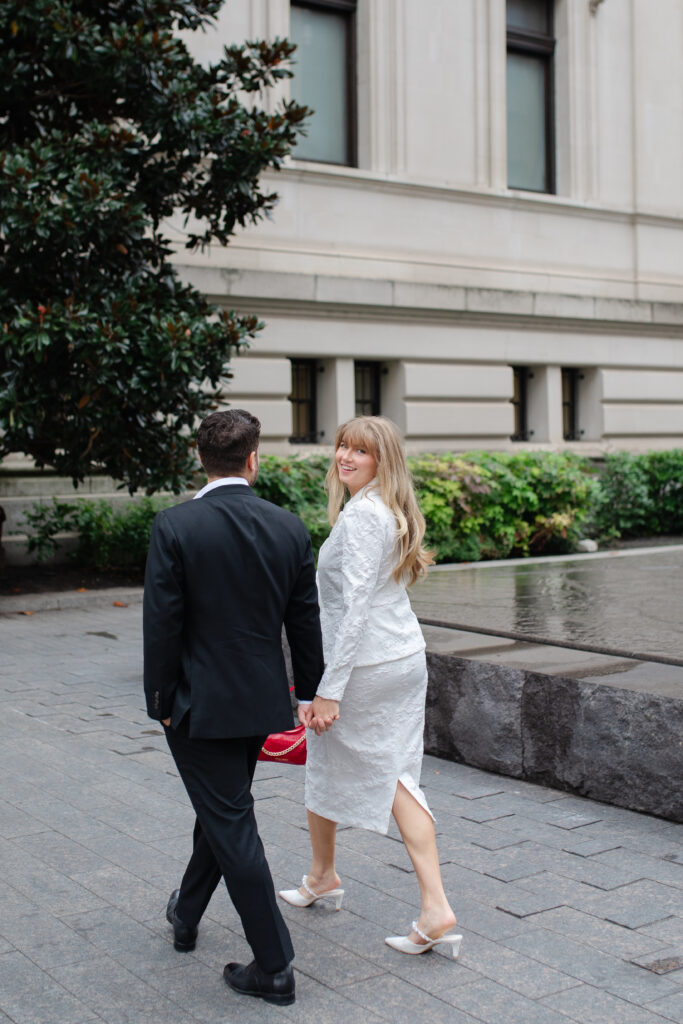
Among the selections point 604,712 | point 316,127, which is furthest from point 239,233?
point 604,712

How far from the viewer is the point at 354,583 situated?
12.2 feet

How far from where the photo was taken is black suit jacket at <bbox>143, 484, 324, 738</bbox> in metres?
3.35

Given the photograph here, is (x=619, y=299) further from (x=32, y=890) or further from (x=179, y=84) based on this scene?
(x=32, y=890)

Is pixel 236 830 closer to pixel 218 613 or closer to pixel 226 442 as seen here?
pixel 218 613

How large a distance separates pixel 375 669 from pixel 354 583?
0.32 m

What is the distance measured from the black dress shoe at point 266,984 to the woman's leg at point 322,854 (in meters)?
0.64

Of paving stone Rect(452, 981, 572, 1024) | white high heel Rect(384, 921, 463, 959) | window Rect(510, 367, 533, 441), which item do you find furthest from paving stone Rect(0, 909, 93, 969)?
window Rect(510, 367, 533, 441)

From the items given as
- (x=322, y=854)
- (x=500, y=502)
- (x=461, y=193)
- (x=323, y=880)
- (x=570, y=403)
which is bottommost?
(x=323, y=880)

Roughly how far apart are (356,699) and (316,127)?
1501 cm

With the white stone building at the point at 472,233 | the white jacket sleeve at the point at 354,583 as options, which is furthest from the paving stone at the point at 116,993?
the white stone building at the point at 472,233

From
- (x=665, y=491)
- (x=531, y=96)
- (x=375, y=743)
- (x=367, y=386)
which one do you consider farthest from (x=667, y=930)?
(x=531, y=96)

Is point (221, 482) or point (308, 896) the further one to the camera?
point (308, 896)

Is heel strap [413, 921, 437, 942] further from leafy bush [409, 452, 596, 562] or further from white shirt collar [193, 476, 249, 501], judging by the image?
leafy bush [409, 452, 596, 562]

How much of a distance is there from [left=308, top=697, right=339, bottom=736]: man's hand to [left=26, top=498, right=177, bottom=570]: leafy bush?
9496 millimetres
